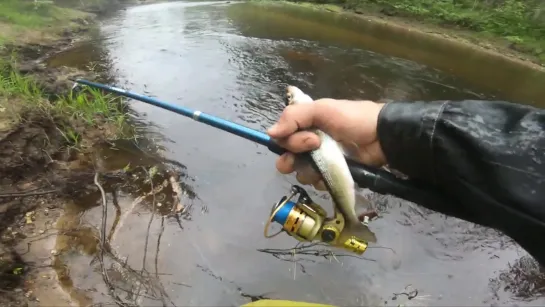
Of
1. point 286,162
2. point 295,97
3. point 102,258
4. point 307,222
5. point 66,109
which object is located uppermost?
point 295,97

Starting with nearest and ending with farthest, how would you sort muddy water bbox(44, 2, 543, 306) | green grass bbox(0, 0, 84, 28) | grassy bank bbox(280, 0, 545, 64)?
1. muddy water bbox(44, 2, 543, 306)
2. green grass bbox(0, 0, 84, 28)
3. grassy bank bbox(280, 0, 545, 64)

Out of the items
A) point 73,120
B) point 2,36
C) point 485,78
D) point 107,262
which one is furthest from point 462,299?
point 2,36

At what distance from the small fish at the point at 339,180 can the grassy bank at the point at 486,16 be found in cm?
1404

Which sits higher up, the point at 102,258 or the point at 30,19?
the point at 30,19

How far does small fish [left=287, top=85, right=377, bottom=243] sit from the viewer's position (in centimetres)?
239

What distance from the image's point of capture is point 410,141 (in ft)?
6.93

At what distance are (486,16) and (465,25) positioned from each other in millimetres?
1013

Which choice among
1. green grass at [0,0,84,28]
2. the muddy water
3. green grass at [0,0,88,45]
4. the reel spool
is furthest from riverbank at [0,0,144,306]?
green grass at [0,0,84,28]

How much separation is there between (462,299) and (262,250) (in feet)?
6.52

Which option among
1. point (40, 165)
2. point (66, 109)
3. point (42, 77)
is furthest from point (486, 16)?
point (40, 165)

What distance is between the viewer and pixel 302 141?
2490mm

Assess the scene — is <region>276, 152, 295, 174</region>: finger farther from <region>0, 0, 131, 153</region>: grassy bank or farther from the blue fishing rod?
<region>0, 0, 131, 153</region>: grassy bank

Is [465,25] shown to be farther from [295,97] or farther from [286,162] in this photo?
[286,162]

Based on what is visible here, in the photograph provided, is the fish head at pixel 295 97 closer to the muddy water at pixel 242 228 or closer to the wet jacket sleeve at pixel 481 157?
the wet jacket sleeve at pixel 481 157
